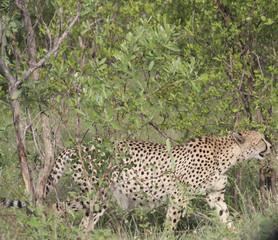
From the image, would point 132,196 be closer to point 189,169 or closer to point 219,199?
point 189,169

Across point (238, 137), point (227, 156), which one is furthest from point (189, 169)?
point (238, 137)

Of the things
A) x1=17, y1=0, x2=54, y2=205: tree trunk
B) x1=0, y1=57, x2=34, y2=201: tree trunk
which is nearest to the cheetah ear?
x1=17, y1=0, x2=54, y2=205: tree trunk

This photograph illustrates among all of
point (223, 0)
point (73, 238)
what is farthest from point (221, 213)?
point (223, 0)

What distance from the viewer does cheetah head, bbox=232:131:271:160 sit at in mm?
5316

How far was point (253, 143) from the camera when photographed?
Answer: 5.34 m

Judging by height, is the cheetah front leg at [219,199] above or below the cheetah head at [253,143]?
below

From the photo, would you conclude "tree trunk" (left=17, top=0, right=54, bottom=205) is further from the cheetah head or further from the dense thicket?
the cheetah head

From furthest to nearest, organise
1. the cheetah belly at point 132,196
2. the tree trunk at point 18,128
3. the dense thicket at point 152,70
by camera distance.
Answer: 1. the cheetah belly at point 132,196
2. the dense thicket at point 152,70
3. the tree trunk at point 18,128

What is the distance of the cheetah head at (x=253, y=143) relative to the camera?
5316mm

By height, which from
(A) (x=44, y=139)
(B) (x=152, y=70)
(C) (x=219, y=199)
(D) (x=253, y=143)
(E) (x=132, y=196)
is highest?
(B) (x=152, y=70)

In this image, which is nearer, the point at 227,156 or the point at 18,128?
the point at 18,128

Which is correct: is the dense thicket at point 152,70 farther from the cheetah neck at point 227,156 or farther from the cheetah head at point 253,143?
the cheetah neck at point 227,156

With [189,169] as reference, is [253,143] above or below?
above

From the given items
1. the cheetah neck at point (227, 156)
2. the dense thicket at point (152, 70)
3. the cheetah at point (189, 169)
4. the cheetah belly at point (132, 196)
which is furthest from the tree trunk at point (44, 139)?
the cheetah neck at point (227, 156)
